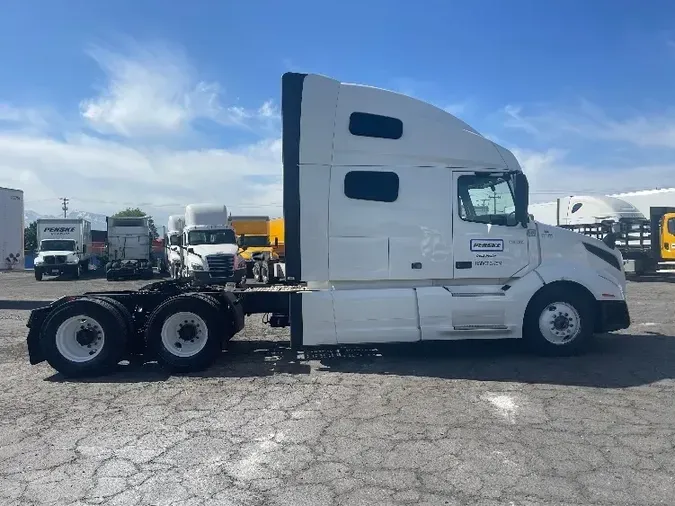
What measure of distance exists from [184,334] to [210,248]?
14543 millimetres

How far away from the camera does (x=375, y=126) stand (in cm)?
803

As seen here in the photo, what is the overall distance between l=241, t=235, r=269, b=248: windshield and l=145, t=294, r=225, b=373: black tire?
1987 cm

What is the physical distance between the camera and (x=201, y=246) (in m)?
22.3

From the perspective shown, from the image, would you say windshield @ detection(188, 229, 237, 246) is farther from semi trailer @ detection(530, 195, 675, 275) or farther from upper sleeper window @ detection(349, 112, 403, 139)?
upper sleeper window @ detection(349, 112, 403, 139)

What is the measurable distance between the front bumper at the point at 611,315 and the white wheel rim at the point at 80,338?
7.11m

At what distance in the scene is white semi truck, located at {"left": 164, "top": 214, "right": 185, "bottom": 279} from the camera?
24.3m

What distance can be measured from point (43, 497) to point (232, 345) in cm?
553

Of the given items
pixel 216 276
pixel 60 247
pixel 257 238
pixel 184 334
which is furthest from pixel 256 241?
pixel 184 334

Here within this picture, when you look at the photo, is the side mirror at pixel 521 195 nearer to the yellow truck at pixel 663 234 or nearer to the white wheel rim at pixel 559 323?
the white wheel rim at pixel 559 323

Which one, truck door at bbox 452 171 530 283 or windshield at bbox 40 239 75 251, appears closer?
truck door at bbox 452 171 530 283

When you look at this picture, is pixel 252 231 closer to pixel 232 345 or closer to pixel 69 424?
pixel 232 345

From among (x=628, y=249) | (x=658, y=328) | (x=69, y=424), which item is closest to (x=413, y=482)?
(x=69, y=424)

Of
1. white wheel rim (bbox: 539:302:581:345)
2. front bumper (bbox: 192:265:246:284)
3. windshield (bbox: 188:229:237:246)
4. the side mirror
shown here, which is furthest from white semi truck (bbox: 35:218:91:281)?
white wheel rim (bbox: 539:302:581:345)

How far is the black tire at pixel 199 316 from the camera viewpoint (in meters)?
7.70
